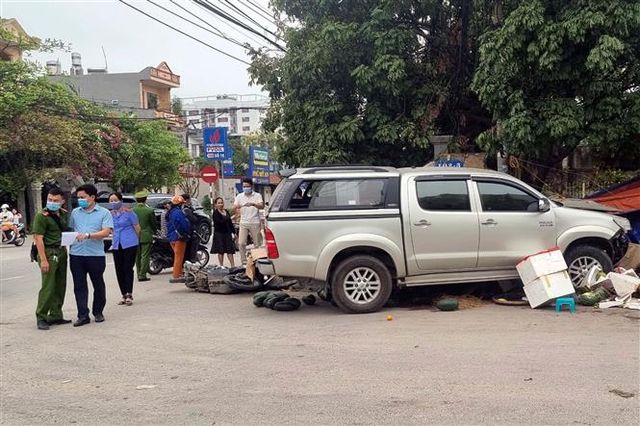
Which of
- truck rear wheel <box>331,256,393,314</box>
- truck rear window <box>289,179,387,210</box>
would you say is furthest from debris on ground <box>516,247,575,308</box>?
truck rear window <box>289,179,387,210</box>

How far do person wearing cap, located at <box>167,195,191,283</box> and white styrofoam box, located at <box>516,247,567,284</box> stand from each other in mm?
6353

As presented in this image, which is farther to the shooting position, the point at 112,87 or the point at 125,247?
the point at 112,87

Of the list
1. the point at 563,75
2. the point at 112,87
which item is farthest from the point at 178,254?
the point at 112,87

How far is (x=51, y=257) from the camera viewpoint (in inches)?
291

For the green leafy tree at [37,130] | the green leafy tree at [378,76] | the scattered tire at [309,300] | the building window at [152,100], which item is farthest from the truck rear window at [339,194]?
the building window at [152,100]

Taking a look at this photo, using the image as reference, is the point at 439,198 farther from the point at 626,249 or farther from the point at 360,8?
the point at 360,8

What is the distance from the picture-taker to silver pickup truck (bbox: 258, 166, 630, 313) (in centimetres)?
757

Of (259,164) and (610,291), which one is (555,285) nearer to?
(610,291)

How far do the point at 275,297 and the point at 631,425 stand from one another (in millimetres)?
5112

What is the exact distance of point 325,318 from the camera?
7.64 meters

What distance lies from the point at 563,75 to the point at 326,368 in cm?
766

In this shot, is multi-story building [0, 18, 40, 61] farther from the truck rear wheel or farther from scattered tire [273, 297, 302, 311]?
the truck rear wheel

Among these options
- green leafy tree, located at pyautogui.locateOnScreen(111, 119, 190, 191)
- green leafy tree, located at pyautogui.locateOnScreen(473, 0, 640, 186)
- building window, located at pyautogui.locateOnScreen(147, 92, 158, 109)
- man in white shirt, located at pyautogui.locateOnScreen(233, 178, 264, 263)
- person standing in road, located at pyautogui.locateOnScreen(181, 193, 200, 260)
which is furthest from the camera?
building window, located at pyautogui.locateOnScreen(147, 92, 158, 109)

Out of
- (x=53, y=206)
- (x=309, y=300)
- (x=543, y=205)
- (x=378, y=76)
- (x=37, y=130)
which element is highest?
(x=37, y=130)
